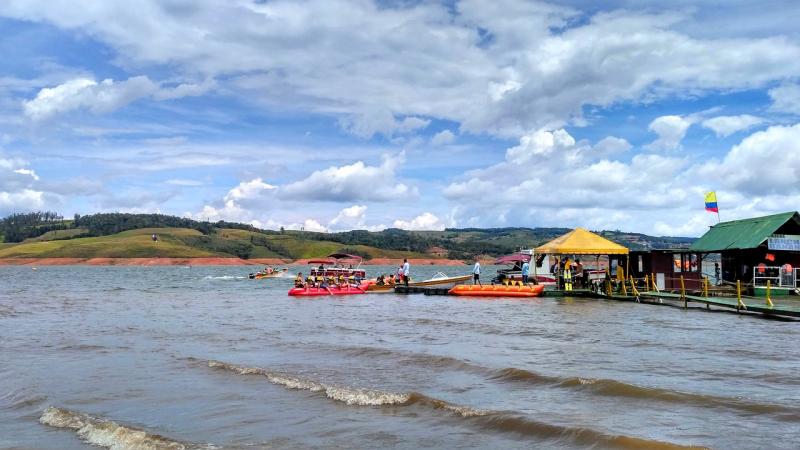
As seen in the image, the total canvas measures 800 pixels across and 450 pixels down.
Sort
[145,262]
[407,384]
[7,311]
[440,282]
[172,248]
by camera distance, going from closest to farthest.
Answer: [407,384] < [7,311] < [440,282] < [145,262] < [172,248]

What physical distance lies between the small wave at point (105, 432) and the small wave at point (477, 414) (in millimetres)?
3687

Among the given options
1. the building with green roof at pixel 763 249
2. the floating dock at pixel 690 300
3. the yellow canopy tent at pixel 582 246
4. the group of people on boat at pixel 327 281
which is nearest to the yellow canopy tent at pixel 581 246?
the yellow canopy tent at pixel 582 246

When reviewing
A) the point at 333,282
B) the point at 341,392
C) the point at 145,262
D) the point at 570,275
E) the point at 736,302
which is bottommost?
the point at 341,392

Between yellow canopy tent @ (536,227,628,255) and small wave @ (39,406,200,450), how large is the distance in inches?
1200

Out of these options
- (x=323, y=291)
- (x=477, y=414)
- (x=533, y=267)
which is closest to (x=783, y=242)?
(x=533, y=267)

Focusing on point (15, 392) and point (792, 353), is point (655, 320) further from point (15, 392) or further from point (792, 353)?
point (15, 392)

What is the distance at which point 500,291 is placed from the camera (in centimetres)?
4031

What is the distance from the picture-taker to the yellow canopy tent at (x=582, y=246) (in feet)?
125

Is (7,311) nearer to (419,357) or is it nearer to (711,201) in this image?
(419,357)

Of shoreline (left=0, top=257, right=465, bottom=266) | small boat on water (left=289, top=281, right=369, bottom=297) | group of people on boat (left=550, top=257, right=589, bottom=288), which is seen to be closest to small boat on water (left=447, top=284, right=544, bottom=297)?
group of people on boat (left=550, top=257, right=589, bottom=288)

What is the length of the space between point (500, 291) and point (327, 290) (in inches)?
455

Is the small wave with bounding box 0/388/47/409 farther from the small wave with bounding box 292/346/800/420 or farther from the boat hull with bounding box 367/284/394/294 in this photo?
the boat hull with bounding box 367/284/394/294

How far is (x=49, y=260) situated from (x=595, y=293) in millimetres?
158183

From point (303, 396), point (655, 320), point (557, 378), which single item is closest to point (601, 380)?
point (557, 378)
